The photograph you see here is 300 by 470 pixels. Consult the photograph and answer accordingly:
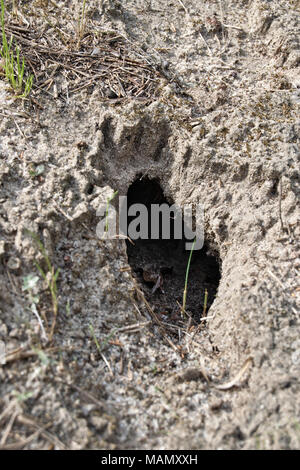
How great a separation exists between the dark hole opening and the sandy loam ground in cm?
29

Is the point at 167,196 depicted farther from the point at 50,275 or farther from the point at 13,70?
the point at 13,70

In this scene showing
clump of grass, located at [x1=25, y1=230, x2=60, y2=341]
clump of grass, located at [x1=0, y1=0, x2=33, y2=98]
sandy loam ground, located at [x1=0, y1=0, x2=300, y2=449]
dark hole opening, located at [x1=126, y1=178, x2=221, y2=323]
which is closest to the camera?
sandy loam ground, located at [x1=0, y1=0, x2=300, y2=449]

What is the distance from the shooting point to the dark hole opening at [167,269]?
2.78 metres

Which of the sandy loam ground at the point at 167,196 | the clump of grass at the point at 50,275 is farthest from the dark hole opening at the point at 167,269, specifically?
the clump of grass at the point at 50,275

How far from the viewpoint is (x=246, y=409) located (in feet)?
6.46

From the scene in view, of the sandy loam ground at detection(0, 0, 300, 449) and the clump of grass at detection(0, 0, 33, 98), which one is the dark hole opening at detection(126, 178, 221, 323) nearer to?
the sandy loam ground at detection(0, 0, 300, 449)

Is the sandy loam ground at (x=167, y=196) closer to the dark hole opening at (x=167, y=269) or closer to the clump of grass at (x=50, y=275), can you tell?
the clump of grass at (x=50, y=275)

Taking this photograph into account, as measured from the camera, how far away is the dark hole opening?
2.78 m

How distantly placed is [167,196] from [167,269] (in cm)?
57

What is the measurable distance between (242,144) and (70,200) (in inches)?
43.9

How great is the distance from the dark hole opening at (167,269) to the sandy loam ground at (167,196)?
0.29 metres

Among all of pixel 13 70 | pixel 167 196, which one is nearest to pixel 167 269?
pixel 167 196

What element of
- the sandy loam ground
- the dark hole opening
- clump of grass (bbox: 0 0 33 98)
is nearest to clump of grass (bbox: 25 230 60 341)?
the sandy loam ground

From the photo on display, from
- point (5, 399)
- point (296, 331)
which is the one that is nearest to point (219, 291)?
point (296, 331)
